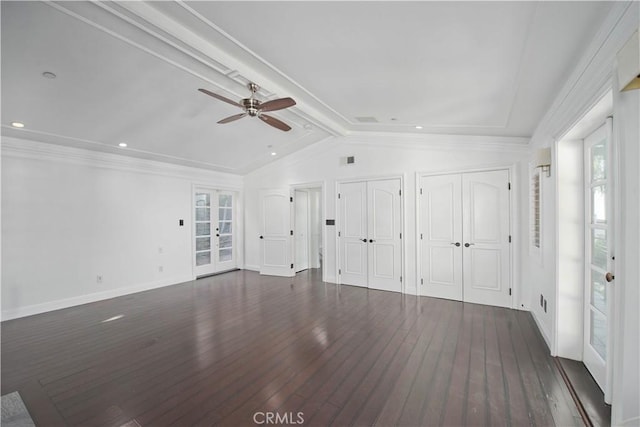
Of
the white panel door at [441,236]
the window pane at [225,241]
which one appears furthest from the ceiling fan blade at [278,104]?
the window pane at [225,241]

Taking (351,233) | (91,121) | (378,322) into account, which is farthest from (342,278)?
(91,121)

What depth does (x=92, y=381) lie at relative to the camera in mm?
2395

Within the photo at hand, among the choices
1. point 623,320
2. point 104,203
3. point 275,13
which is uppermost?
point 275,13

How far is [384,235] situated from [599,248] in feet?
10.1

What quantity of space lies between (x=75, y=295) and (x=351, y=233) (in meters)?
4.94

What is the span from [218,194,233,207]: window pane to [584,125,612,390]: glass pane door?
6.82 m

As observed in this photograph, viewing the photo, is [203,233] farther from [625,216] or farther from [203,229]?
[625,216]

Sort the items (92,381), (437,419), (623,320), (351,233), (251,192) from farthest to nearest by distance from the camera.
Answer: (251,192)
(351,233)
(92,381)
(437,419)
(623,320)

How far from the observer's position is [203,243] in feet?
21.7

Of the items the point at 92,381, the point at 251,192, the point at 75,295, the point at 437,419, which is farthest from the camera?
the point at 251,192

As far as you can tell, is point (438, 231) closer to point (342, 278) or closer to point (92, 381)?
point (342, 278)

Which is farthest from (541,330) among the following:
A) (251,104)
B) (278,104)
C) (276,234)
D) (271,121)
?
(276,234)

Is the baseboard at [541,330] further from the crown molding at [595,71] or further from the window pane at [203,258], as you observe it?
the window pane at [203,258]

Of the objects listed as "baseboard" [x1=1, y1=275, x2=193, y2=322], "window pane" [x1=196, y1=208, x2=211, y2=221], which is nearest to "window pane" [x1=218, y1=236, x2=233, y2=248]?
"window pane" [x1=196, y1=208, x2=211, y2=221]
